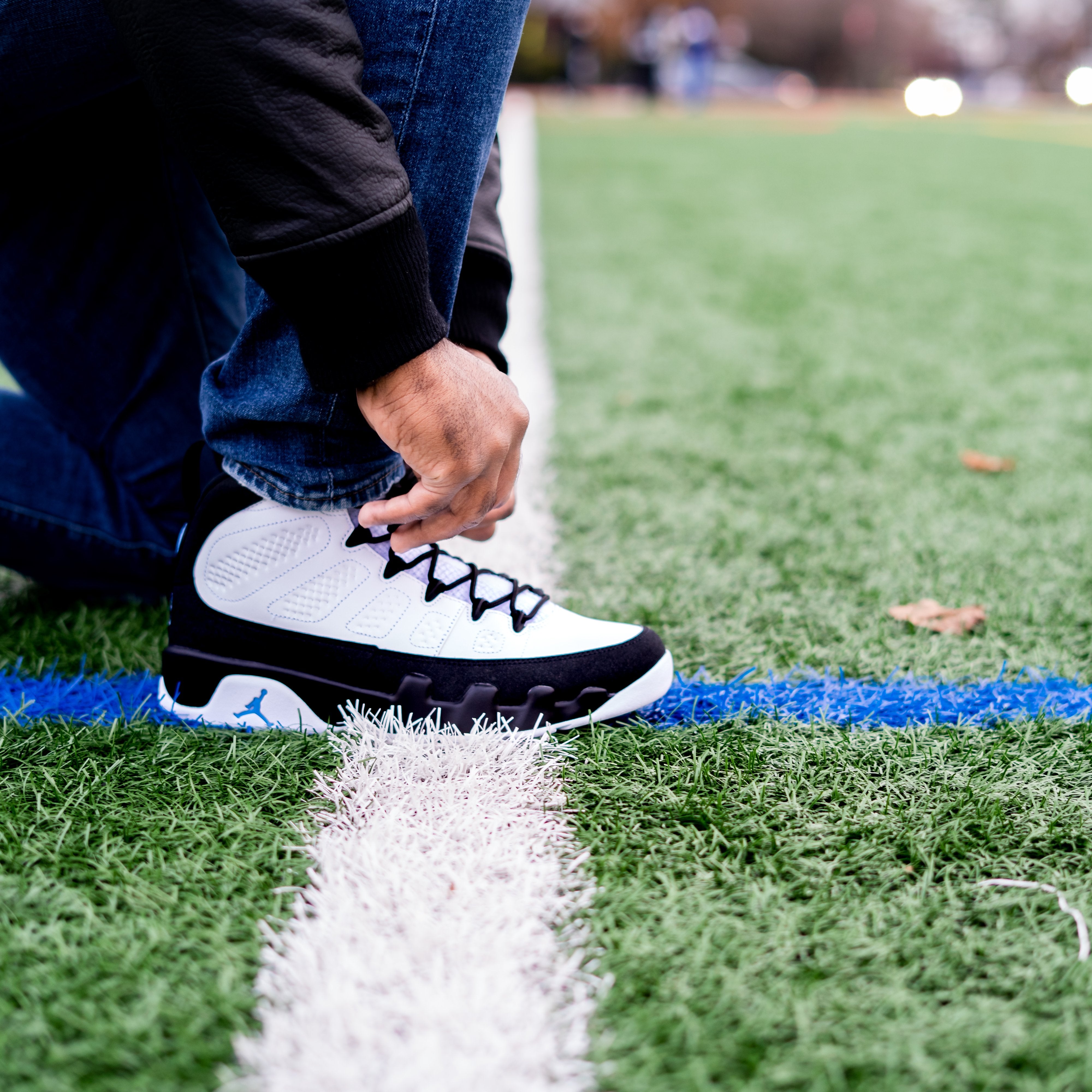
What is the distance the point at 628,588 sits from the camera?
169cm

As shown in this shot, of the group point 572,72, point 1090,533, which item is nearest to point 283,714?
point 1090,533

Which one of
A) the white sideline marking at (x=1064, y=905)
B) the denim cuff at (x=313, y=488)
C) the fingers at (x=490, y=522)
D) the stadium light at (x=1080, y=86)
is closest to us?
the white sideline marking at (x=1064, y=905)

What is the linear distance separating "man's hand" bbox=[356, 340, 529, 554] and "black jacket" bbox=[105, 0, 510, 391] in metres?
0.04

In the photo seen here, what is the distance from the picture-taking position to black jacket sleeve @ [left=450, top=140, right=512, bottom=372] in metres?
1.30

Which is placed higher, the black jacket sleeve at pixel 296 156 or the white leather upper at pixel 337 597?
the black jacket sleeve at pixel 296 156

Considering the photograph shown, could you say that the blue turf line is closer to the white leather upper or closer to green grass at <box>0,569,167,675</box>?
green grass at <box>0,569,167,675</box>

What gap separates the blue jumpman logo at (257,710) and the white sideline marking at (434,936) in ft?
0.36

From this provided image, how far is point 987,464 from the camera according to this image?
90.3 inches

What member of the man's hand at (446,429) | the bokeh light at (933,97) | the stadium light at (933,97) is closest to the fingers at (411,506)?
the man's hand at (446,429)

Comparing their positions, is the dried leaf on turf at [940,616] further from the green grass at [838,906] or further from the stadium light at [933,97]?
the stadium light at [933,97]

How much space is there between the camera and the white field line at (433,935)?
0.75 metres

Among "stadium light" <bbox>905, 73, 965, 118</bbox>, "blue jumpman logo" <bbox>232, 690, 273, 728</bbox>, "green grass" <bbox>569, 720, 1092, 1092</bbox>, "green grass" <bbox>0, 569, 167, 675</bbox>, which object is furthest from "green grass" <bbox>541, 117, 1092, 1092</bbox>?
"stadium light" <bbox>905, 73, 965, 118</bbox>

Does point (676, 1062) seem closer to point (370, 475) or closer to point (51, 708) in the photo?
point (370, 475)

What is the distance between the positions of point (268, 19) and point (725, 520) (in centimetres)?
133
